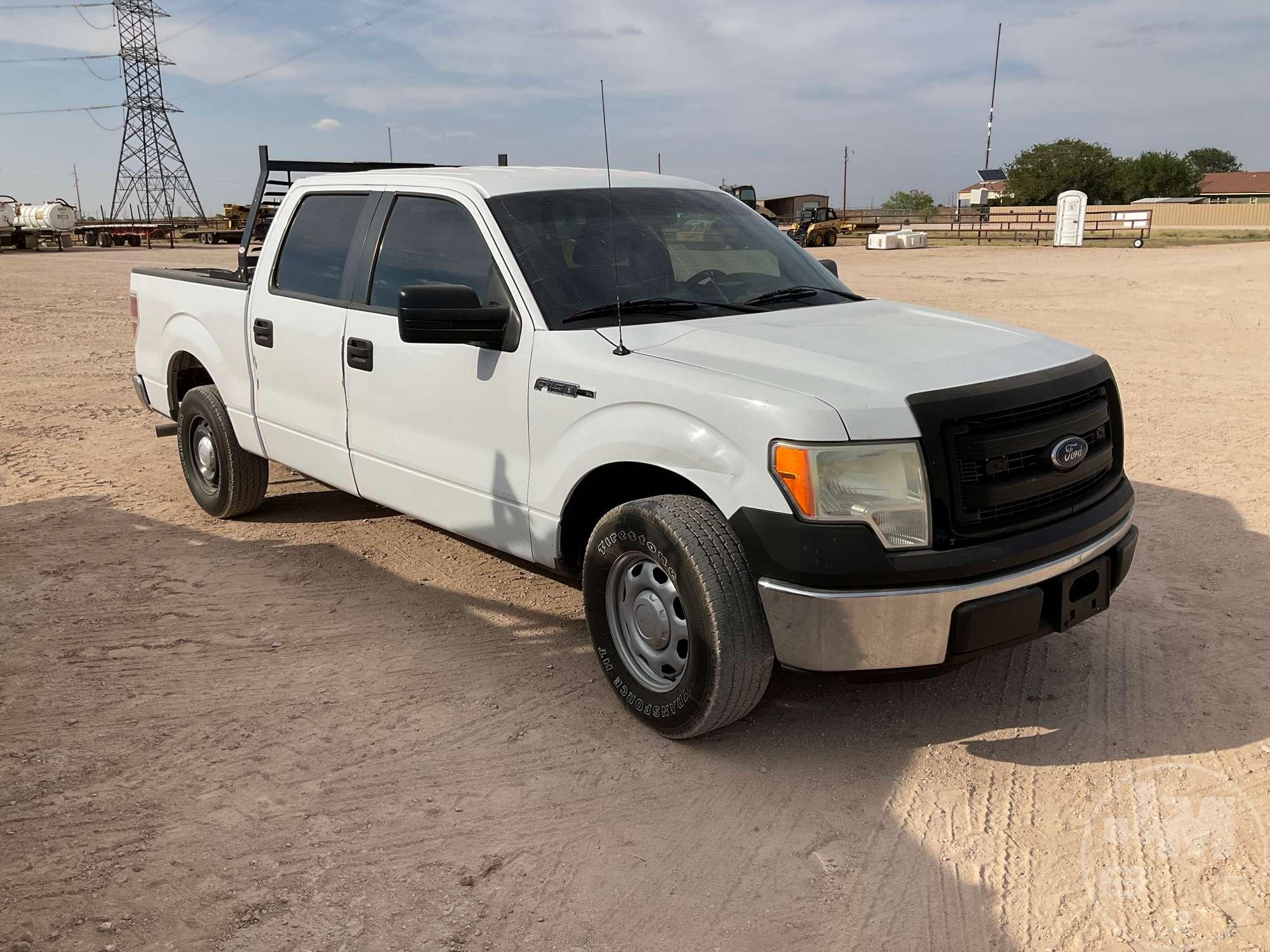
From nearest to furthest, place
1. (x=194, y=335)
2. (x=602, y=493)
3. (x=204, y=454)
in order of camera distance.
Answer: (x=602, y=493), (x=194, y=335), (x=204, y=454)

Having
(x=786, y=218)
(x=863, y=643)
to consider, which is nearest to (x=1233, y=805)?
(x=863, y=643)

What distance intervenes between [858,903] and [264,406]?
4.05 m

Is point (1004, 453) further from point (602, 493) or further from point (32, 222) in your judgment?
point (32, 222)

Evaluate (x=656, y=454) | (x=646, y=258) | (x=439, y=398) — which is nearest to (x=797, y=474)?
(x=656, y=454)

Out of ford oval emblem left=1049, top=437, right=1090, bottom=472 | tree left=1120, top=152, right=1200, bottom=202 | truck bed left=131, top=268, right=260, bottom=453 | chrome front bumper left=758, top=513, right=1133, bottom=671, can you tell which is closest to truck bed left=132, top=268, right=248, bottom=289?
truck bed left=131, top=268, right=260, bottom=453

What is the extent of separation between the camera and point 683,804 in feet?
11.3

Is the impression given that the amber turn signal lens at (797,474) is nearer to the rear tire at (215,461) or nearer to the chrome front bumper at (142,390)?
the rear tire at (215,461)

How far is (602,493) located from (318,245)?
224cm

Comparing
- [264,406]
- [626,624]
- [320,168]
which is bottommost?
[626,624]

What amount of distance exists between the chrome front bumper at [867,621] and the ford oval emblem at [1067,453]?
389 millimetres

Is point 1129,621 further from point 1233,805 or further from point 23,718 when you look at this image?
point 23,718

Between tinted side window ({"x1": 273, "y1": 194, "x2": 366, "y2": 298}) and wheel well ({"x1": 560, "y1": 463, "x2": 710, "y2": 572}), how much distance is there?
181 centimetres

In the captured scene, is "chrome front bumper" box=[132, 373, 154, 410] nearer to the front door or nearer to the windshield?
the front door

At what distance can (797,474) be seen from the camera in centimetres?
322
